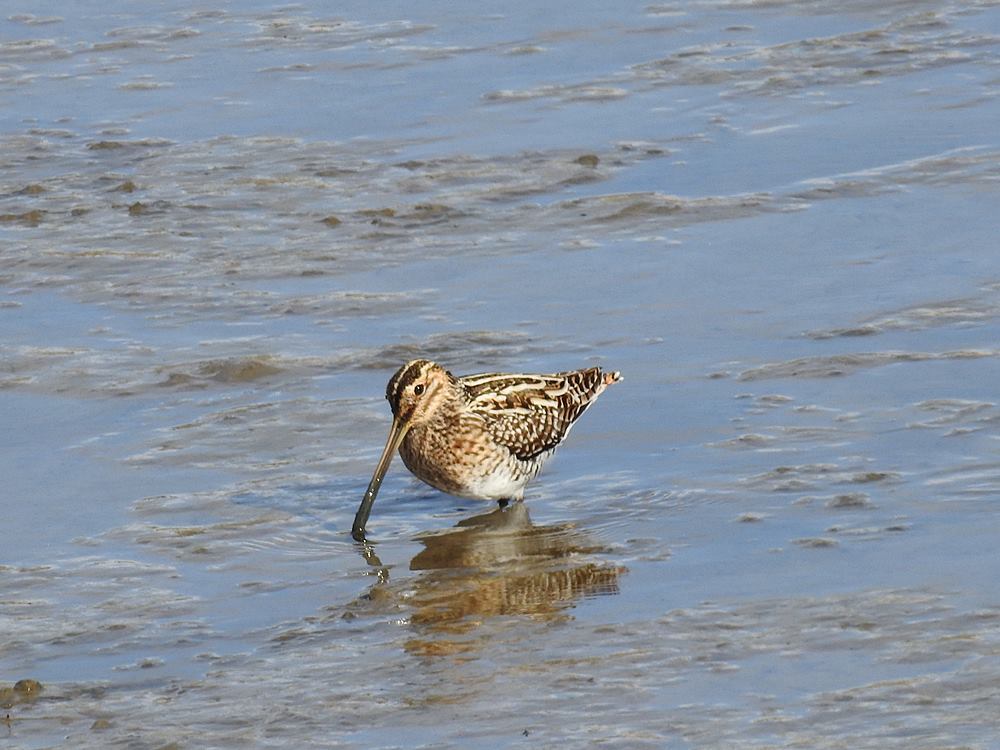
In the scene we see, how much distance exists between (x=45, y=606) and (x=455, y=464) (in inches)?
81.1

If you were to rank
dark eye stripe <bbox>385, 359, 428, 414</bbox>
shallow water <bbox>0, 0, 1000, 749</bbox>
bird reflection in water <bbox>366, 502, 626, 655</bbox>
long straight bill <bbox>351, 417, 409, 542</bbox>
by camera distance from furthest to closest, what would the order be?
dark eye stripe <bbox>385, 359, 428, 414</bbox> → long straight bill <bbox>351, 417, 409, 542</bbox> → bird reflection in water <bbox>366, 502, 626, 655</bbox> → shallow water <bbox>0, 0, 1000, 749</bbox>

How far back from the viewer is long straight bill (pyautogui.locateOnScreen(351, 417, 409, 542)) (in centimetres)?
907

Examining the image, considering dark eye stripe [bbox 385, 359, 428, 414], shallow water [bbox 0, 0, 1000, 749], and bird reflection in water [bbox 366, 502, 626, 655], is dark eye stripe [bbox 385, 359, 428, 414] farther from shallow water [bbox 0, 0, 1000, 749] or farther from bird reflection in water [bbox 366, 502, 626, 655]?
bird reflection in water [bbox 366, 502, 626, 655]

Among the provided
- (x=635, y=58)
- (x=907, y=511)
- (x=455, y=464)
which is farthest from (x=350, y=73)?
(x=907, y=511)

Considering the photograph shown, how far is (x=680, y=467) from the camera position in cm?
951

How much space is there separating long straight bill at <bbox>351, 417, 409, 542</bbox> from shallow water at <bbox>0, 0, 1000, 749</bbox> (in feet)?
0.41

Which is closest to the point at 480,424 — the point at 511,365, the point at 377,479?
the point at 377,479

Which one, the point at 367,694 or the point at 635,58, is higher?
the point at 635,58

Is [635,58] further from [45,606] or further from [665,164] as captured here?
[45,606]

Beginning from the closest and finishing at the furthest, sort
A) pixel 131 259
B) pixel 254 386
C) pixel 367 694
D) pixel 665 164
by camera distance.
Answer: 1. pixel 367 694
2. pixel 254 386
3. pixel 131 259
4. pixel 665 164

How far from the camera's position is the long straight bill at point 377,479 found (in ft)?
29.8

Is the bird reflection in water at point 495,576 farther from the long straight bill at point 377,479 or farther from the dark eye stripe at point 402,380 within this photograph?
the dark eye stripe at point 402,380

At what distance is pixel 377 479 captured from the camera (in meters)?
9.23

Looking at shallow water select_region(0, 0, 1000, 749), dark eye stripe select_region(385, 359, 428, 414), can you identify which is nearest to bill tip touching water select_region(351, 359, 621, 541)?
dark eye stripe select_region(385, 359, 428, 414)
